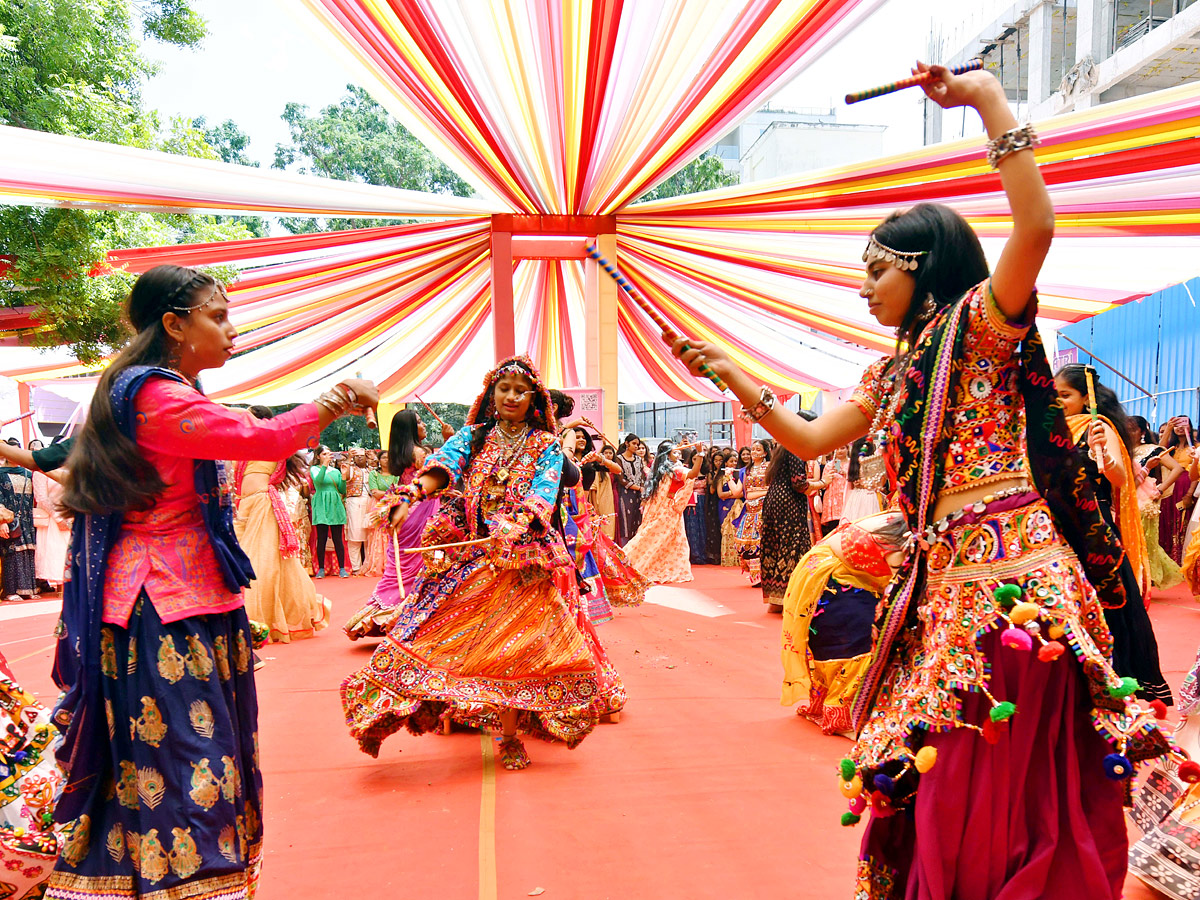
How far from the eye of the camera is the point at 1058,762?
5.60ft

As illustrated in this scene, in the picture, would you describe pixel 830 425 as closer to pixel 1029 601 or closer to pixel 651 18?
pixel 1029 601

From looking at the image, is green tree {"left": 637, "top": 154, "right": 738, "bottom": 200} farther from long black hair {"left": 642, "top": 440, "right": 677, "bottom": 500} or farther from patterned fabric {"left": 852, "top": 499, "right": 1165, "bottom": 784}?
patterned fabric {"left": 852, "top": 499, "right": 1165, "bottom": 784}

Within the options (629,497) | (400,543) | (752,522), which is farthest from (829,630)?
(629,497)

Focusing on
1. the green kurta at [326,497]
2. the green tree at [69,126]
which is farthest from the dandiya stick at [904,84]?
the green kurta at [326,497]

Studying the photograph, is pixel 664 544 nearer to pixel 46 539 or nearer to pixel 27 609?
pixel 27 609

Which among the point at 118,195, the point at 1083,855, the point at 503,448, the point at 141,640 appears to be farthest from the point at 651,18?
the point at 1083,855

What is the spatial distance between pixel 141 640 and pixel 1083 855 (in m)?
2.07

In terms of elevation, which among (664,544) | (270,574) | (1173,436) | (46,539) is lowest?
(664,544)

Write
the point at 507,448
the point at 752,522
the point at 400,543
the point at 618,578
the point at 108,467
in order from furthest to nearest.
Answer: the point at 752,522 < the point at 618,578 < the point at 400,543 < the point at 507,448 < the point at 108,467

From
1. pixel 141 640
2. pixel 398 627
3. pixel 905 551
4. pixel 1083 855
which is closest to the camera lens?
pixel 1083 855

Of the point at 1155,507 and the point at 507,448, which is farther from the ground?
the point at 507,448

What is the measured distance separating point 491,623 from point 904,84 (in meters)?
2.86

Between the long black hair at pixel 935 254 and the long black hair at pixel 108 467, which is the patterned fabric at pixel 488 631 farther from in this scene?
the long black hair at pixel 935 254

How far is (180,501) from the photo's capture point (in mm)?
2178
